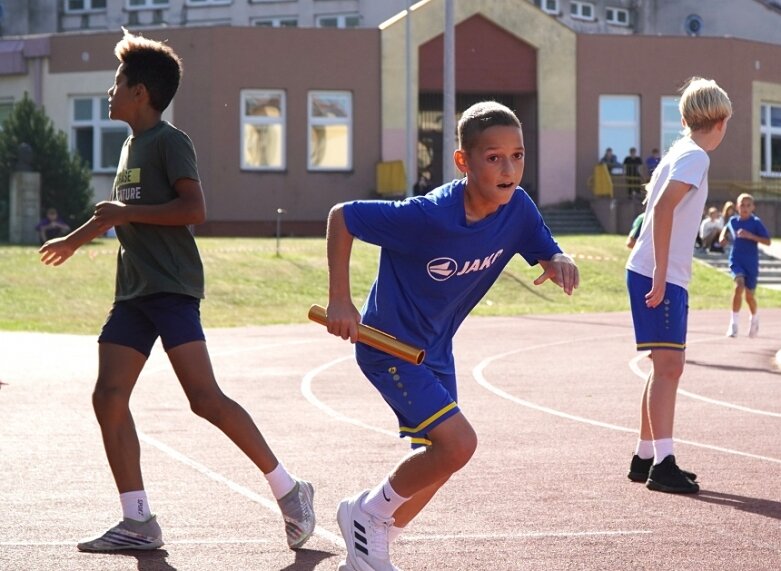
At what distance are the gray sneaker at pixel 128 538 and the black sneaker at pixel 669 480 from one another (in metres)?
2.87

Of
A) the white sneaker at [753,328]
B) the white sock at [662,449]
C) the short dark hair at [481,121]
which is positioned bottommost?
the white sneaker at [753,328]

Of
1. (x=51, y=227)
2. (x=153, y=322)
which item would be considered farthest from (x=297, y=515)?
(x=51, y=227)

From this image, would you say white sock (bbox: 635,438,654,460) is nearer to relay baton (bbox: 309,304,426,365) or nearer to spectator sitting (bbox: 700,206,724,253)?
relay baton (bbox: 309,304,426,365)

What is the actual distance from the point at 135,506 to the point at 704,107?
372 centimetres

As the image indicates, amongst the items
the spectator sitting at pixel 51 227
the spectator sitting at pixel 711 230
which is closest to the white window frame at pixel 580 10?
the spectator sitting at pixel 711 230

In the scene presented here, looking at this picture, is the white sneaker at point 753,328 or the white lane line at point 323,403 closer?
the white lane line at point 323,403

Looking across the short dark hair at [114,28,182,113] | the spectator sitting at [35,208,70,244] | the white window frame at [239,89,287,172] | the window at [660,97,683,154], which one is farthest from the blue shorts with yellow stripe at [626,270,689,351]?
the window at [660,97,683,154]

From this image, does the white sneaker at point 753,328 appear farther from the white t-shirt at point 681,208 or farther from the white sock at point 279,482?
the white sock at point 279,482

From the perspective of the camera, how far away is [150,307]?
639 centimetres

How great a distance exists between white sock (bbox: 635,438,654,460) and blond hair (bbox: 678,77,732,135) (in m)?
1.76

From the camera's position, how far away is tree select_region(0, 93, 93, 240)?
35.5m

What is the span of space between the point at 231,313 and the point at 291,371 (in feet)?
36.2

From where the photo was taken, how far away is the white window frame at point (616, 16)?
65375 millimetres

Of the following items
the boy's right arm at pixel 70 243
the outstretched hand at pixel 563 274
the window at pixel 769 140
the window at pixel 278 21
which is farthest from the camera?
the window at pixel 278 21
